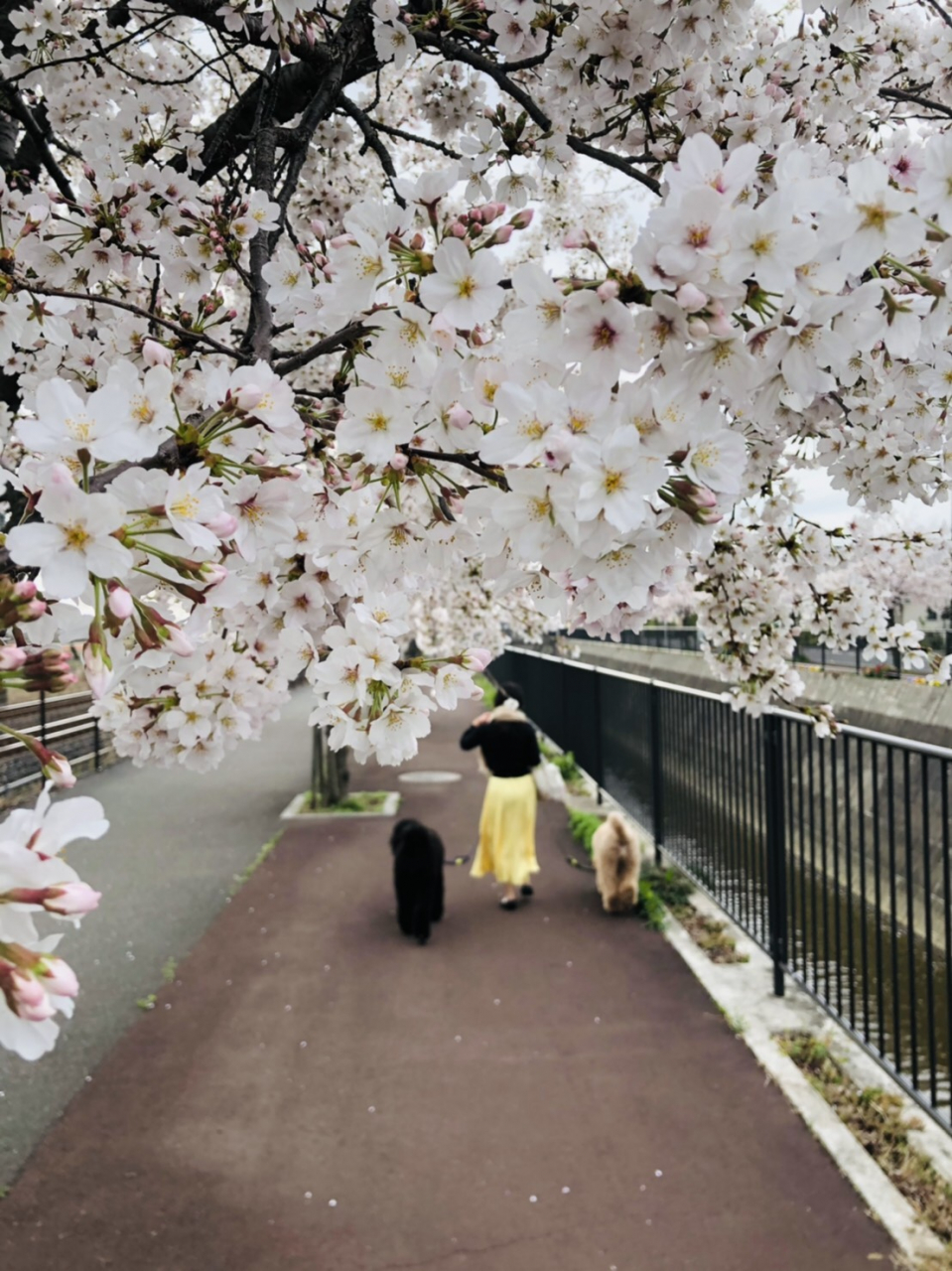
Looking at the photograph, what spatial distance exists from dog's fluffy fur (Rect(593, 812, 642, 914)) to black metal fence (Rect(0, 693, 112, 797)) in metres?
6.18

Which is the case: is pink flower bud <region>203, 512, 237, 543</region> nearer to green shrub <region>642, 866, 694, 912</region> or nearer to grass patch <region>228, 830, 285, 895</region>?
green shrub <region>642, 866, 694, 912</region>

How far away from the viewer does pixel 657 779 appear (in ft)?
22.5

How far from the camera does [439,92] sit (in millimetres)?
3094

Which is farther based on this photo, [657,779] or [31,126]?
[657,779]

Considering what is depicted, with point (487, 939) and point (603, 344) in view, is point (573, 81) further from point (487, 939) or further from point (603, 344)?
point (487, 939)

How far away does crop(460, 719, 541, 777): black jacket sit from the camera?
694cm

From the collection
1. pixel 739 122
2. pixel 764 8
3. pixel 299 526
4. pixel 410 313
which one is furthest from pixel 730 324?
pixel 764 8

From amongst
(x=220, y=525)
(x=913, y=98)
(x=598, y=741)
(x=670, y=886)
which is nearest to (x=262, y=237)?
(x=220, y=525)

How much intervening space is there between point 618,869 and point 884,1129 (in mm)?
2686

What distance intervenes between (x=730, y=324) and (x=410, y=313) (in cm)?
47

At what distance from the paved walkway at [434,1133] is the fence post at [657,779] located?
152 cm

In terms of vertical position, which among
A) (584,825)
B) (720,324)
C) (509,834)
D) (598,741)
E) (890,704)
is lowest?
(584,825)

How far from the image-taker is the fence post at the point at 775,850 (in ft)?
15.0

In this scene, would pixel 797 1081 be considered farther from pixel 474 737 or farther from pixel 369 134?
pixel 369 134
